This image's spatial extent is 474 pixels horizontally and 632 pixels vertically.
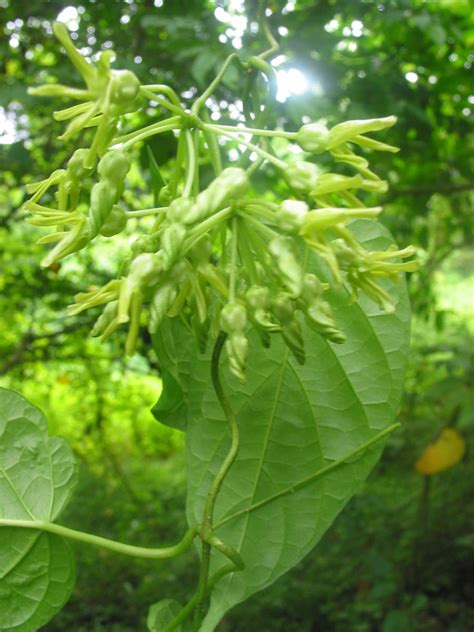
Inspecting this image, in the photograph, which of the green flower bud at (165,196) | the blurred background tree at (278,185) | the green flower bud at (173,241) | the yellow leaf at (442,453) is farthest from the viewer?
the yellow leaf at (442,453)

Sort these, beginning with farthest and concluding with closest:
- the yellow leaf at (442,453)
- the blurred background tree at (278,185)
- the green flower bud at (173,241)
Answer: the yellow leaf at (442,453) < the blurred background tree at (278,185) < the green flower bud at (173,241)

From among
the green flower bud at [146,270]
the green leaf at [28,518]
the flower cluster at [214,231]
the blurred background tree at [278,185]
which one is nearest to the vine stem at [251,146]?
the flower cluster at [214,231]

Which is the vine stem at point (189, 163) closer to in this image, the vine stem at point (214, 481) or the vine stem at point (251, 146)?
the vine stem at point (251, 146)

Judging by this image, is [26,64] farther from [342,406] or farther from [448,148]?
[342,406]

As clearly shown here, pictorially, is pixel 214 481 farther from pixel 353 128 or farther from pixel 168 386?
pixel 353 128

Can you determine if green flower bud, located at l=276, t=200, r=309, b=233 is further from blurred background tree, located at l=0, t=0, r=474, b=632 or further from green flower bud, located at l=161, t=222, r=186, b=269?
blurred background tree, located at l=0, t=0, r=474, b=632

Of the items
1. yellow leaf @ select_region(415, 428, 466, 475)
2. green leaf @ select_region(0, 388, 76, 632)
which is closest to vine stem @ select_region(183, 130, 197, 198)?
green leaf @ select_region(0, 388, 76, 632)
